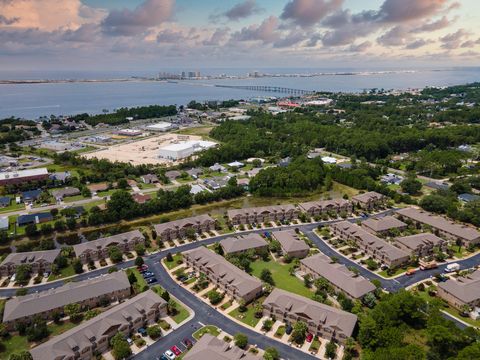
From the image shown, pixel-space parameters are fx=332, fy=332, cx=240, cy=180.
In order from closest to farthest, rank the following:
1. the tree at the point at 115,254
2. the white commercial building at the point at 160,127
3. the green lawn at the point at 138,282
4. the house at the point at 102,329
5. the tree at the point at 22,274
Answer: the house at the point at 102,329 < the green lawn at the point at 138,282 < the tree at the point at 22,274 < the tree at the point at 115,254 < the white commercial building at the point at 160,127

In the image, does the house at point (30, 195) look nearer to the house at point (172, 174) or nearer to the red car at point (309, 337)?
the house at point (172, 174)

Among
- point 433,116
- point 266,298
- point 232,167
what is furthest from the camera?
point 433,116

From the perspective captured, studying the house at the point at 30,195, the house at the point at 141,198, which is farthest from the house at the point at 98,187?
the house at the point at 30,195

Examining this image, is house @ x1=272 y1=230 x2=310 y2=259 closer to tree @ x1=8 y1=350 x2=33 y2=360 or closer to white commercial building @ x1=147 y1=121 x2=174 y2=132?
tree @ x1=8 y1=350 x2=33 y2=360

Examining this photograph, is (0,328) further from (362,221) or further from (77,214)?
(362,221)

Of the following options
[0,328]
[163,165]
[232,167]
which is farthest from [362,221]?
[163,165]

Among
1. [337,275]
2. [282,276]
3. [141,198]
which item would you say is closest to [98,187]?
[141,198]

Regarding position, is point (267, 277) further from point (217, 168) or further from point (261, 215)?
point (217, 168)
